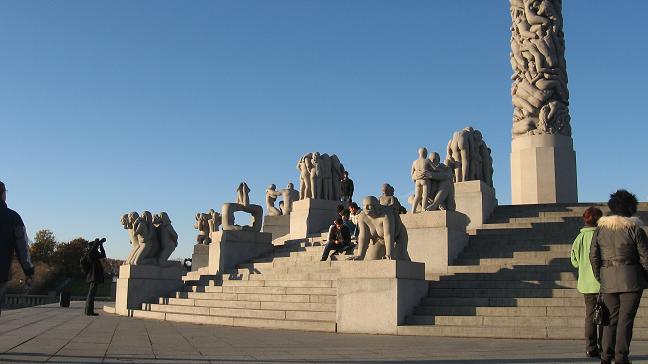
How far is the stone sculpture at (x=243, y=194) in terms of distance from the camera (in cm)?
2278

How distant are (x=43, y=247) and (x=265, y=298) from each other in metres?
72.9

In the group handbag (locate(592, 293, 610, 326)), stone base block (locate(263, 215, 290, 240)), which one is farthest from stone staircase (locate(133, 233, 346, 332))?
stone base block (locate(263, 215, 290, 240))

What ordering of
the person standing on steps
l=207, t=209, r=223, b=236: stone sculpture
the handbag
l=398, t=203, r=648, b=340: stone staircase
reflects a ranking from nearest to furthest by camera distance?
the handbag, the person standing on steps, l=398, t=203, r=648, b=340: stone staircase, l=207, t=209, r=223, b=236: stone sculpture

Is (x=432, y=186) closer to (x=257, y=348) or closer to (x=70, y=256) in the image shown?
(x=257, y=348)

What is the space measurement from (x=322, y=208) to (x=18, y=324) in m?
12.7

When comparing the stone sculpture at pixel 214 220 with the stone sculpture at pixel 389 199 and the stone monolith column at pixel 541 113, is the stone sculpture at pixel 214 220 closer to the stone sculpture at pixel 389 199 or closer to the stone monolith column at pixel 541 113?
the stone monolith column at pixel 541 113

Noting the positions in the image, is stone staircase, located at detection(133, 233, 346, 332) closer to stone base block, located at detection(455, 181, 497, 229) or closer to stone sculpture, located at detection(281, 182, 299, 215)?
stone base block, located at detection(455, 181, 497, 229)

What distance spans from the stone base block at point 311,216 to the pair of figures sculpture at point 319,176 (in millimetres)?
558

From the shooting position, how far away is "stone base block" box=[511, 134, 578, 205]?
25516 mm

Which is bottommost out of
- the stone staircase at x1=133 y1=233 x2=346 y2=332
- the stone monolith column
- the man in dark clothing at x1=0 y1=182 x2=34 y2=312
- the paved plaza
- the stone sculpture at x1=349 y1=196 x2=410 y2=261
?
the paved plaza

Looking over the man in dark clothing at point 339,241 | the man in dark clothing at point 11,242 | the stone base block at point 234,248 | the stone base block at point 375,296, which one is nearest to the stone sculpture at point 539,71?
the stone base block at point 234,248

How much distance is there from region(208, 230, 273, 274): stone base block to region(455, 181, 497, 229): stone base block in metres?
6.23

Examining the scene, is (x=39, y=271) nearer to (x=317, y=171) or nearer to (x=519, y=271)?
(x=317, y=171)

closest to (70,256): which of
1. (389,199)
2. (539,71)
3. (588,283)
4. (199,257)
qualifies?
(199,257)
